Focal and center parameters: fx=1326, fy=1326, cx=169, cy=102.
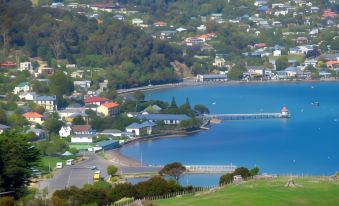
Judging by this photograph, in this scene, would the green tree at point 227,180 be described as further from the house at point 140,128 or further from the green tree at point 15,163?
the house at point 140,128

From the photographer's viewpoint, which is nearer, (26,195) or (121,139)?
(26,195)

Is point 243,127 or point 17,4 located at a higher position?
point 17,4

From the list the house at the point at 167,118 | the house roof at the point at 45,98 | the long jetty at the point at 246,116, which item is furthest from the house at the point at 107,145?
the house roof at the point at 45,98

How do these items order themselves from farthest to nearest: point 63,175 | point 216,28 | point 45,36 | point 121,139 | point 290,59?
point 216,28
point 290,59
point 45,36
point 121,139
point 63,175

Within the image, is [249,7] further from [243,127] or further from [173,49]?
[243,127]

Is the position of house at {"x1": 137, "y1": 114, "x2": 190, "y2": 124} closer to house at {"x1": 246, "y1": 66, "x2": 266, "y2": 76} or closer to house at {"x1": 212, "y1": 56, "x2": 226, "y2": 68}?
house at {"x1": 246, "y1": 66, "x2": 266, "y2": 76}

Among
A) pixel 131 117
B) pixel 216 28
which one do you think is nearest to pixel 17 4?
pixel 216 28

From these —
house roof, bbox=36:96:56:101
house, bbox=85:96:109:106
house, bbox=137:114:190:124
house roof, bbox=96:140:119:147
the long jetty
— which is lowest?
house roof, bbox=96:140:119:147

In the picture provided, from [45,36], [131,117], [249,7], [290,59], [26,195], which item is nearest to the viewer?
[26,195]

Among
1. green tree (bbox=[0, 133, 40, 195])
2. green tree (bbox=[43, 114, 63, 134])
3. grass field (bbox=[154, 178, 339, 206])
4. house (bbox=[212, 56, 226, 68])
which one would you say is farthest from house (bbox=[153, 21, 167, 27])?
grass field (bbox=[154, 178, 339, 206])
